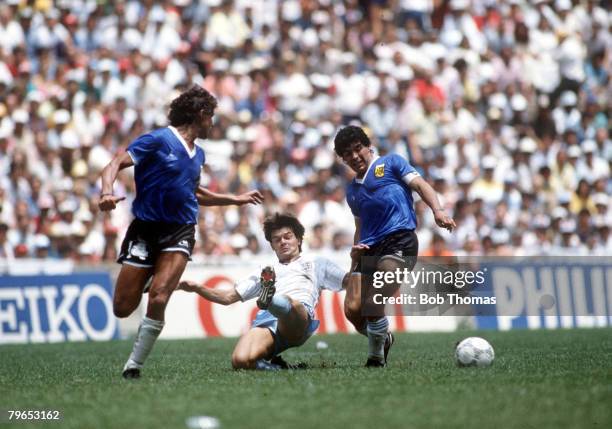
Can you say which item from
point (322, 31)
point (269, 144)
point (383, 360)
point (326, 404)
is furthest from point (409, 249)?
point (322, 31)

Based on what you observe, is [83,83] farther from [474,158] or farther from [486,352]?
[486,352]

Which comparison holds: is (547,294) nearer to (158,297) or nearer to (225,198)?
(225,198)

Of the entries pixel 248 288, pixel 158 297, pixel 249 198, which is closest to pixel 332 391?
pixel 158 297

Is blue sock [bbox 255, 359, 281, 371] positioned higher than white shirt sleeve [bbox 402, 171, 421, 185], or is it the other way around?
white shirt sleeve [bbox 402, 171, 421, 185]

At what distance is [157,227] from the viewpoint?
10.2 m

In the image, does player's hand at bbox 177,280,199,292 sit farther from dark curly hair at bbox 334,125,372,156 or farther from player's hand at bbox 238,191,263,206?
dark curly hair at bbox 334,125,372,156

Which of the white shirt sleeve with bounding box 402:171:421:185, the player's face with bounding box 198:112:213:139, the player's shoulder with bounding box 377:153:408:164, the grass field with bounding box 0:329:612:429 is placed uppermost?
the player's face with bounding box 198:112:213:139

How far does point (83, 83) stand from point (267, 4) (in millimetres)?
4897

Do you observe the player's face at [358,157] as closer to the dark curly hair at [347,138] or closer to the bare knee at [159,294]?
the dark curly hair at [347,138]

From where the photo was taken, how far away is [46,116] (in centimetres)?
2103

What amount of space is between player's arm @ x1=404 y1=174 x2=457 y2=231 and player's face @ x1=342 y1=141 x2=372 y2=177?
43cm

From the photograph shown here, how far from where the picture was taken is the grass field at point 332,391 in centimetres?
735

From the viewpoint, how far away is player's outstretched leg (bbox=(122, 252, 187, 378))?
10008 mm

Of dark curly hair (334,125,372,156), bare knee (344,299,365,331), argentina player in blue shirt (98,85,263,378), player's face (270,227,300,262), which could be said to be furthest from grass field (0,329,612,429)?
dark curly hair (334,125,372,156)
